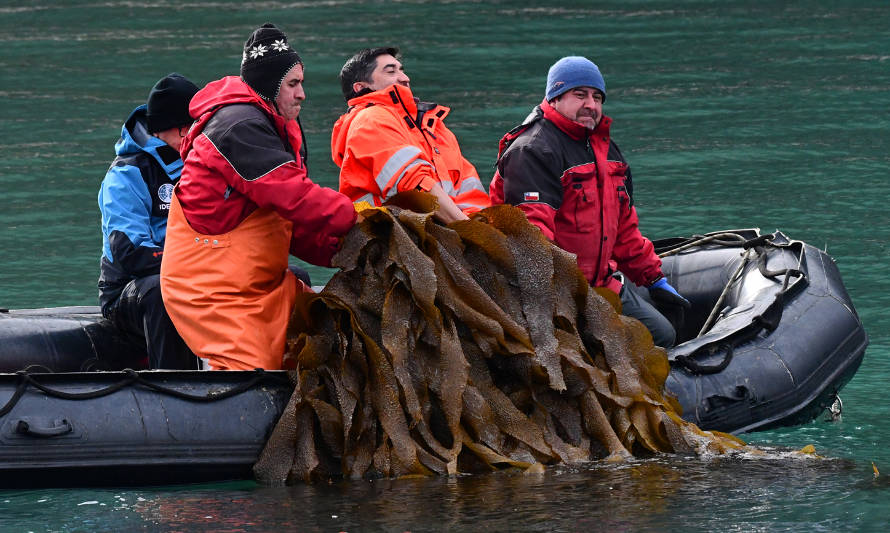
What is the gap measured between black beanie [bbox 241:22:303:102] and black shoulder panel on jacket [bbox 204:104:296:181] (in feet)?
0.42

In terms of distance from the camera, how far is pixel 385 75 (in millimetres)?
6723

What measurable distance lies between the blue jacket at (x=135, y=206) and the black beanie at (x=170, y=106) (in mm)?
96

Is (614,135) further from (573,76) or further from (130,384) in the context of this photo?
(130,384)

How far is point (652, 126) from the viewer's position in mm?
14172

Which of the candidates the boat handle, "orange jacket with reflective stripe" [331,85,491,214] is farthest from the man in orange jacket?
the boat handle

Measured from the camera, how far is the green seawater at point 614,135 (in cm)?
559

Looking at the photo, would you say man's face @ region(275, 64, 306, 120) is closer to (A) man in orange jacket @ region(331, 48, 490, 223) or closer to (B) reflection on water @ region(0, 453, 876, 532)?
(A) man in orange jacket @ region(331, 48, 490, 223)

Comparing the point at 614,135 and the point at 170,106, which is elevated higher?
the point at 170,106

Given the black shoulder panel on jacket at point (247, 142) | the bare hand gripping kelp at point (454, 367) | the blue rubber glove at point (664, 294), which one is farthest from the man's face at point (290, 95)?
the blue rubber glove at point (664, 294)

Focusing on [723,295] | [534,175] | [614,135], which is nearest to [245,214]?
[534,175]

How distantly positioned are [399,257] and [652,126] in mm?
8594

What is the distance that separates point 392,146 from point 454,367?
110 cm

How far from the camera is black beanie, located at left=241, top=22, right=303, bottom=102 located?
19.4 feet

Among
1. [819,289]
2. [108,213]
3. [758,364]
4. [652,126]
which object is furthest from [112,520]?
[652,126]
